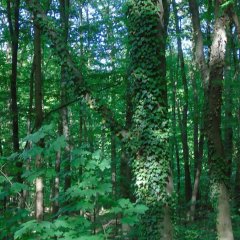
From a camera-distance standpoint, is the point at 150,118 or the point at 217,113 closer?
the point at 150,118

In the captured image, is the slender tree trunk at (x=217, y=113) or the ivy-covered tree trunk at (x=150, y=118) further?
the slender tree trunk at (x=217, y=113)

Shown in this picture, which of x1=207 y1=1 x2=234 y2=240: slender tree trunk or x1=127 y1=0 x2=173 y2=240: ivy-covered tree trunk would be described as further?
x1=207 y1=1 x2=234 y2=240: slender tree trunk

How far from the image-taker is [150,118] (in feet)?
24.6

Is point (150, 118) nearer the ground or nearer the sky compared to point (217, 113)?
nearer the ground

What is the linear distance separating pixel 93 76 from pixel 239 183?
30.7 feet

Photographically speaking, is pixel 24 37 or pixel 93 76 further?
pixel 24 37

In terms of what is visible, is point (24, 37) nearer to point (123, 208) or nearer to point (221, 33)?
point (221, 33)

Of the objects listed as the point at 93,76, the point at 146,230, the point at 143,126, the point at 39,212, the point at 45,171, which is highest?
the point at 93,76

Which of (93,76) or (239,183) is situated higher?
(93,76)

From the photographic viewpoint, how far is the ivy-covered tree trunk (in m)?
7.27

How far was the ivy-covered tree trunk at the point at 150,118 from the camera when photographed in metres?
7.27

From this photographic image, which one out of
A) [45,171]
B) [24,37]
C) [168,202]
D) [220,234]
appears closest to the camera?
[45,171]

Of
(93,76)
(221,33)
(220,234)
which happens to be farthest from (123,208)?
(93,76)

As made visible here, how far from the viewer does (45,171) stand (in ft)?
12.1
